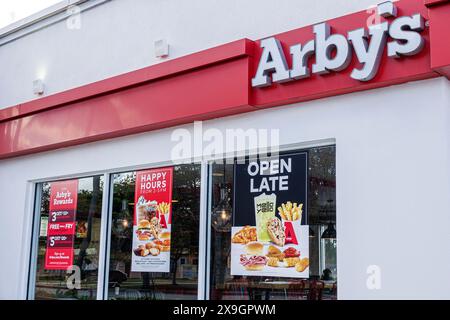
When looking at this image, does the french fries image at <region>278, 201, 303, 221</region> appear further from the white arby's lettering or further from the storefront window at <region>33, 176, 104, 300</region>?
the storefront window at <region>33, 176, 104, 300</region>

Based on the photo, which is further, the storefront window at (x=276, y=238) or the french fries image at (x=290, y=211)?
the french fries image at (x=290, y=211)

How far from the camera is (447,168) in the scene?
15.8 ft

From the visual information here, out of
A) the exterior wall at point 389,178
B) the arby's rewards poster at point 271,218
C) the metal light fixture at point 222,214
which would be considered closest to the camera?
the exterior wall at point 389,178

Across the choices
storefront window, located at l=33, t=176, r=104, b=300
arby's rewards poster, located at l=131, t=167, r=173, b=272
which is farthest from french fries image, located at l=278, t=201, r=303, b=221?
storefront window, located at l=33, t=176, r=104, b=300

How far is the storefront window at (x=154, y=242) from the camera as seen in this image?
665 cm

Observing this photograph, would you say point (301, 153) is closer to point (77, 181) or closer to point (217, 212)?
point (217, 212)

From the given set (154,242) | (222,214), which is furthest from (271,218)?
(154,242)

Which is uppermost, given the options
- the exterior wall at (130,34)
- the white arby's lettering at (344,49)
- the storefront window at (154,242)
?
the exterior wall at (130,34)

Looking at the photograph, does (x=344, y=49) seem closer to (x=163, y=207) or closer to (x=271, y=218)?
(x=271, y=218)

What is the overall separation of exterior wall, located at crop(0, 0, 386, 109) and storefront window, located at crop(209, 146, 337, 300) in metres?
1.40

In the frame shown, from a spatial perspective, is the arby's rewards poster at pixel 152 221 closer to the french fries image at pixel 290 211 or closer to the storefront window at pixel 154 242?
the storefront window at pixel 154 242

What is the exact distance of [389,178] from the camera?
16.8 feet

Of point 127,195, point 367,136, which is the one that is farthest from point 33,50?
point 367,136

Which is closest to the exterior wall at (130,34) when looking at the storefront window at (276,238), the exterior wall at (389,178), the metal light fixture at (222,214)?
the exterior wall at (389,178)
